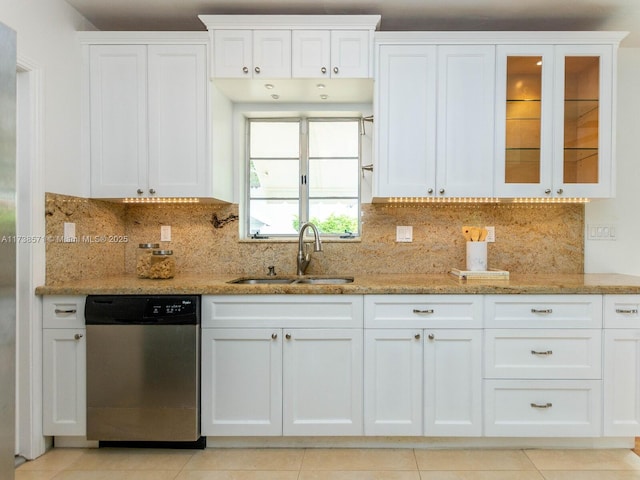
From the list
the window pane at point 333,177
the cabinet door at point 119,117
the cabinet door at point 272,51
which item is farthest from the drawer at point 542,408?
the cabinet door at point 119,117

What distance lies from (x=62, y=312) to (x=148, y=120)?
1.18 m

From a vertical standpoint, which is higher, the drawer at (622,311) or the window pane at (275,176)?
the window pane at (275,176)

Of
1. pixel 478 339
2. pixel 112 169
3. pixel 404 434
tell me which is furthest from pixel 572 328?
pixel 112 169

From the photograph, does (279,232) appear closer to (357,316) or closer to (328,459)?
(357,316)

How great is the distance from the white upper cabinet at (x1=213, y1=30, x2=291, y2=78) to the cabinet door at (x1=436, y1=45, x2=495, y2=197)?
92cm

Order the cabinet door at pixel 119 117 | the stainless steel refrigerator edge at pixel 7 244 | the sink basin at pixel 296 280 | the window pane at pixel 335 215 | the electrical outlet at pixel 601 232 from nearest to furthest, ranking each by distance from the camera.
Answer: the stainless steel refrigerator edge at pixel 7 244 < the cabinet door at pixel 119 117 < the sink basin at pixel 296 280 < the electrical outlet at pixel 601 232 < the window pane at pixel 335 215

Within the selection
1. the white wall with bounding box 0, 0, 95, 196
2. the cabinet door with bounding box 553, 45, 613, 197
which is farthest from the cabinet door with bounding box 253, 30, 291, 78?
the cabinet door with bounding box 553, 45, 613, 197

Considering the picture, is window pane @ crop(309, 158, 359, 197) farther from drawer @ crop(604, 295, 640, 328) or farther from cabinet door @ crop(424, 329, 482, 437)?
drawer @ crop(604, 295, 640, 328)

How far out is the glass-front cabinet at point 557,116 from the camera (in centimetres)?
233

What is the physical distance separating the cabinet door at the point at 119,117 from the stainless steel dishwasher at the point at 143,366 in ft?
2.54

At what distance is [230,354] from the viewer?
2.11 m

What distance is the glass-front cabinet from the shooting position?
2334mm

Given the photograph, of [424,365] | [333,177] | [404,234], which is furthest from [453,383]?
[333,177]

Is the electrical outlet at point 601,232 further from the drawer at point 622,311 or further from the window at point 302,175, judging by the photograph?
the window at point 302,175
